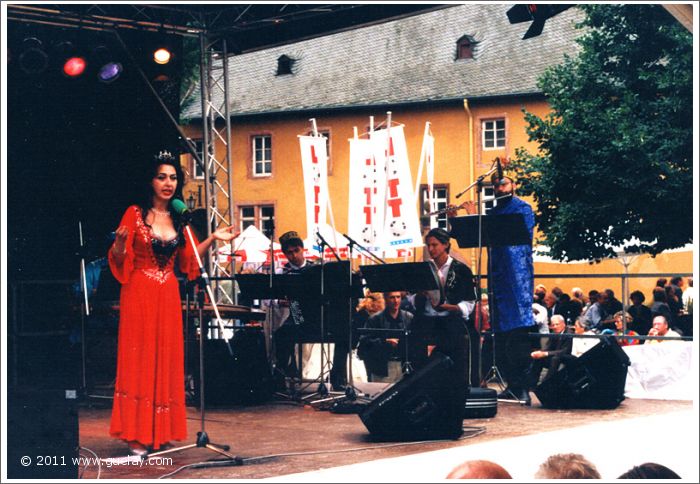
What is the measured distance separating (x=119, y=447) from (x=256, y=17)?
548 cm

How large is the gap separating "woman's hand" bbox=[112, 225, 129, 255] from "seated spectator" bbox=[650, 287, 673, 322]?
7.59 metres

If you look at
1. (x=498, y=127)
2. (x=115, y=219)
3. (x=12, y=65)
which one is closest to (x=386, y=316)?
(x=115, y=219)

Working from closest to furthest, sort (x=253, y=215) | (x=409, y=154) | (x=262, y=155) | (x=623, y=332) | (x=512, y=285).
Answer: (x=512, y=285), (x=623, y=332), (x=409, y=154), (x=262, y=155), (x=253, y=215)

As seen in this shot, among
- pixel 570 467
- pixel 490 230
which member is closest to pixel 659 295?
pixel 490 230

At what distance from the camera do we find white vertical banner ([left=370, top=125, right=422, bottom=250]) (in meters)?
16.0

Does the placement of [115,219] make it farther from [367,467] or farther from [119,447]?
[367,467]

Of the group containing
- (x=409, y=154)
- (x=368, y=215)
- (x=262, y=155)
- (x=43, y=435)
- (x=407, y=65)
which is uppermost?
(x=407, y=65)

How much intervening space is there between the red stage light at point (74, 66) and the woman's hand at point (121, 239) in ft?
9.84

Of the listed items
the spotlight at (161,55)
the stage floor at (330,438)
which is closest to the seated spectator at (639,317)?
the stage floor at (330,438)

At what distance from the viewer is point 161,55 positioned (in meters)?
11.3

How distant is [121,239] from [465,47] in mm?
36161

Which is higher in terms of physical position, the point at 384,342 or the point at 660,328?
the point at 660,328

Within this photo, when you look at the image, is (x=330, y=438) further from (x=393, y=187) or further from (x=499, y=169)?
(x=393, y=187)

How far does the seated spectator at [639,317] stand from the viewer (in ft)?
41.4
